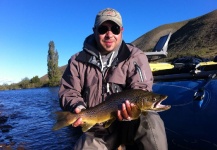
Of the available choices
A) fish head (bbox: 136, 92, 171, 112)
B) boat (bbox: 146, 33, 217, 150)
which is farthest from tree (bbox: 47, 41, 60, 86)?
fish head (bbox: 136, 92, 171, 112)

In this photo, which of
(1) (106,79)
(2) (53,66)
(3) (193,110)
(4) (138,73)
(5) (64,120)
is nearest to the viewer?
(5) (64,120)

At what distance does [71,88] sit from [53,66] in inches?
3371

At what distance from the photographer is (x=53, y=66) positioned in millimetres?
88812

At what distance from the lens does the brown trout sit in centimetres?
381

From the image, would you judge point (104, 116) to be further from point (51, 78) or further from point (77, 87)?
point (51, 78)

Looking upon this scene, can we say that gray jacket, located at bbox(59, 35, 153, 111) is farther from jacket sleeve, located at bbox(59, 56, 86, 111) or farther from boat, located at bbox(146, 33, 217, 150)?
boat, located at bbox(146, 33, 217, 150)

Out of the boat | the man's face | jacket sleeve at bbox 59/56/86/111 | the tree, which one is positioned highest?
the tree

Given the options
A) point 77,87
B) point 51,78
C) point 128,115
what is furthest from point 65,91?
point 51,78

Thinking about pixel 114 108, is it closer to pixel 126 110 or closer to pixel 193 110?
pixel 126 110

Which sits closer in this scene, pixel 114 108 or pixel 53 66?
pixel 114 108

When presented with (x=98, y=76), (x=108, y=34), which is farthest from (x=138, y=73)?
(x=108, y=34)

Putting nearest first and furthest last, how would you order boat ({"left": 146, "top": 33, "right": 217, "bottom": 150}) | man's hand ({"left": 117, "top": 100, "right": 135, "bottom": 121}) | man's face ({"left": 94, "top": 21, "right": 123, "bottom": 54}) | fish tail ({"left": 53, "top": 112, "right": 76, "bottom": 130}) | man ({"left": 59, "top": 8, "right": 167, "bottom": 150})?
man's hand ({"left": 117, "top": 100, "right": 135, "bottom": 121}) → fish tail ({"left": 53, "top": 112, "right": 76, "bottom": 130}) → man ({"left": 59, "top": 8, "right": 167, "bottom": 150}) → man's face ({"left": 94, "top": 21, "right": 123, "bottom": 54}) → boat ({"left": 146, "top": 33, "right": 217, "bottom": 150})

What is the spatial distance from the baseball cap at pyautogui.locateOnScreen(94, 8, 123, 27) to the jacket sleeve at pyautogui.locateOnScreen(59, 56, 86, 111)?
0.73 m

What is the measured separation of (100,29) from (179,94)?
98.9 inches
